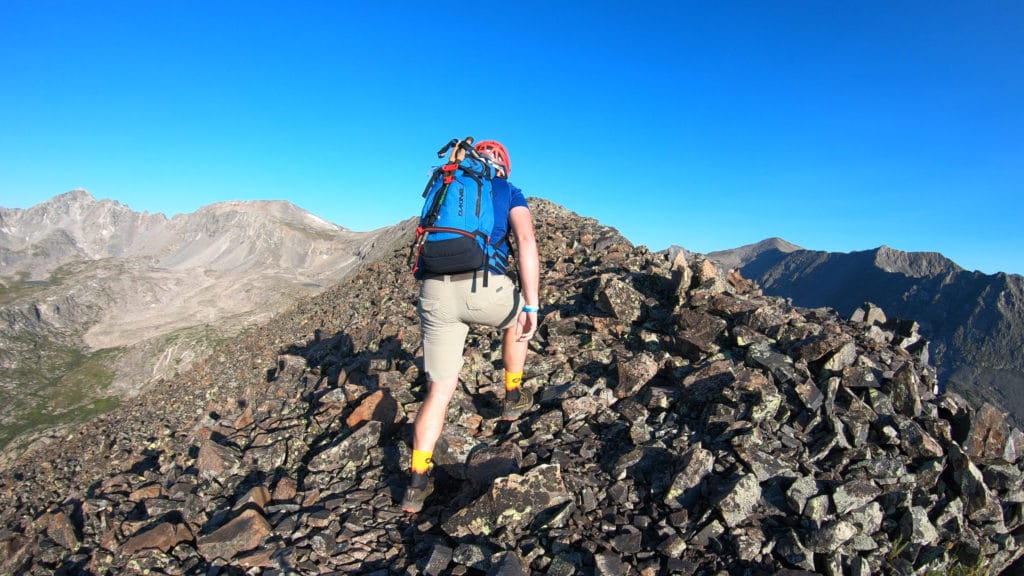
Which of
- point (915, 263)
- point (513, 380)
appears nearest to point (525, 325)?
point (513, 380)

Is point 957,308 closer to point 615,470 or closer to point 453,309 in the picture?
point 615,470

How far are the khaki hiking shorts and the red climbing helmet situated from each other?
147 centimetres

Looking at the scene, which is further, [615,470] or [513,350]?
[513,350]

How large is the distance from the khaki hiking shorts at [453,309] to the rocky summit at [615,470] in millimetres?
1450

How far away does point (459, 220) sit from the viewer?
5.81m

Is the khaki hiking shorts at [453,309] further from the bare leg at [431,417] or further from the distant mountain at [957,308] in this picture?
the distant mountain at [957,308]

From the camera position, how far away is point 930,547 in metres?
5.02

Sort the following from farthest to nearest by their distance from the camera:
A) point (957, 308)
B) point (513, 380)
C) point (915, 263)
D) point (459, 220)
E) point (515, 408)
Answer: point (915, 263) < point (957, 308) < point (515, 408) < point (513, 380) < point (459, 220)

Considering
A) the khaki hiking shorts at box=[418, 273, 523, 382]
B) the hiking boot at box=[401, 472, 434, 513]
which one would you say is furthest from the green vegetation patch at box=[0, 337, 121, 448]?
the khaki hiking shorts at box=[418, 273, 523, 382]

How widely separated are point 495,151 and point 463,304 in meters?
2.05

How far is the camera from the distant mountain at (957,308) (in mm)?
140500

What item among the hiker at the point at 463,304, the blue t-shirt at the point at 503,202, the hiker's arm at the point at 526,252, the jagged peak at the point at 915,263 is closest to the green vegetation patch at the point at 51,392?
the hiker at the point at 463,304

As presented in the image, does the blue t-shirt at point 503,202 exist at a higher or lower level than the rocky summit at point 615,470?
higher

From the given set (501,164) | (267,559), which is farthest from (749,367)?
(267,559)
